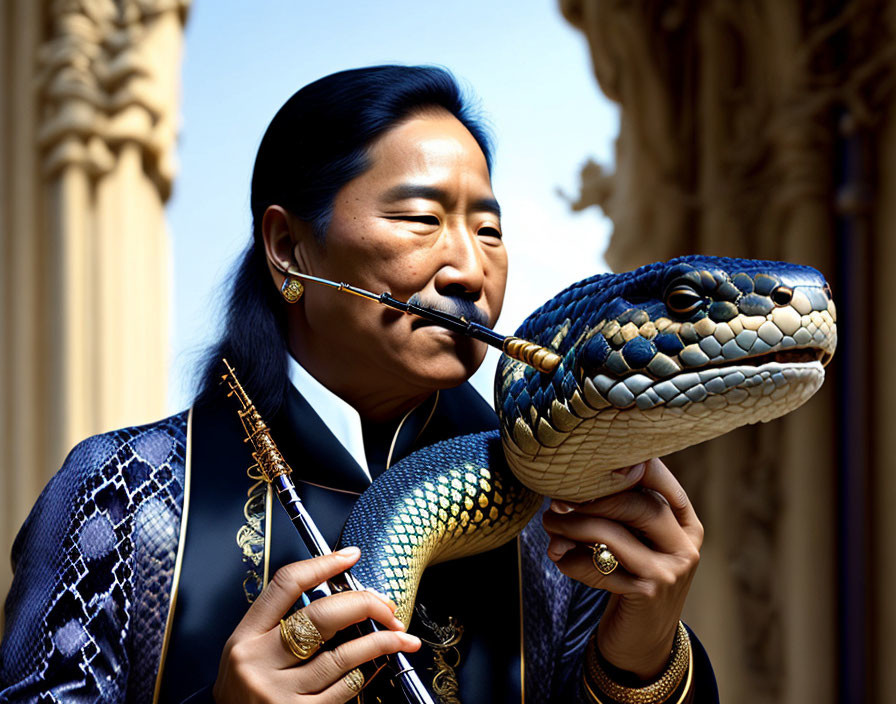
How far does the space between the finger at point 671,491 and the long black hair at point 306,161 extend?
34 centimetres

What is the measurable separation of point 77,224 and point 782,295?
1.70 m

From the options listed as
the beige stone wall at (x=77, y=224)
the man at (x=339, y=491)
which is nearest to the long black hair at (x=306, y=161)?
the man at (x=339, y=491)

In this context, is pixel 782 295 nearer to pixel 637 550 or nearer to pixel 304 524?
pixel 637 550

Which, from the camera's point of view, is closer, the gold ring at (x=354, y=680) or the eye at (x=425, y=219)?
the gold ring at (x=354, y=680)

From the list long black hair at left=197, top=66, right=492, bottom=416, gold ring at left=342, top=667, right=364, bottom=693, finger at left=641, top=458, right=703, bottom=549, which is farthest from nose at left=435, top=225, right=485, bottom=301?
gold ring at left=342, top=667, right=364, bottom=693

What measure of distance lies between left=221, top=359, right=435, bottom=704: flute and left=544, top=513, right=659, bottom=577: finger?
6.1 inches

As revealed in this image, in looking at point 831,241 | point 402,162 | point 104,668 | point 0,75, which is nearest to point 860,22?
point 831,241

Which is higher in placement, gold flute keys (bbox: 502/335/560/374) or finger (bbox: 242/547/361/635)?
gold flute keys (bbox: 502/335/560/374)

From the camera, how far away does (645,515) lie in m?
0.80

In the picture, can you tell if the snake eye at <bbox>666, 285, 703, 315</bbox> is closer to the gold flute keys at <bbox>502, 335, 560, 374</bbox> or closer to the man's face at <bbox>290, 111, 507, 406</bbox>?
the gold flute keys at <bbox>502, 335, 560, 374</bbox>

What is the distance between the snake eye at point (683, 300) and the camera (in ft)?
2.06

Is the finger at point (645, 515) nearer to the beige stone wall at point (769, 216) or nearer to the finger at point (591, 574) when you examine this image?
the finger at point (591, 574)

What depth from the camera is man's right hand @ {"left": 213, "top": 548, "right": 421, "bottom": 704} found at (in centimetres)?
70

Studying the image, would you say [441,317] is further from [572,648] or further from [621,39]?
[621,39]
